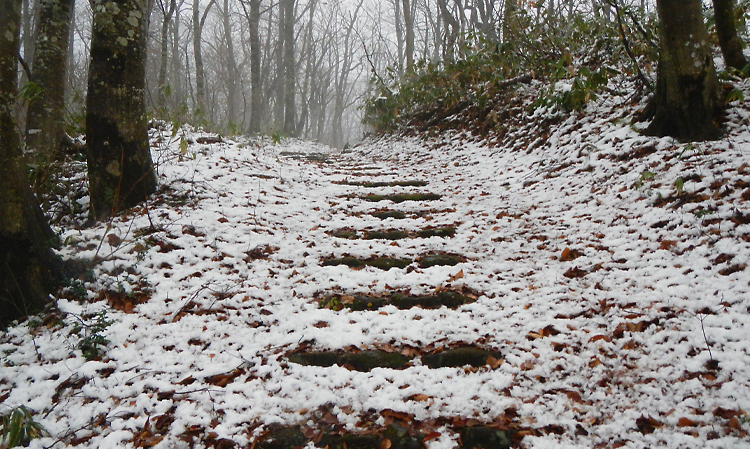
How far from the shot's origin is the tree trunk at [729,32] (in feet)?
16.3

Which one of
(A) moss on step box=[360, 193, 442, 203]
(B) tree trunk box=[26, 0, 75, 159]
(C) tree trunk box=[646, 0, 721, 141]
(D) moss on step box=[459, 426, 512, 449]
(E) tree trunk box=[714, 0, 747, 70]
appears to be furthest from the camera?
(A) moss on step box=[360, 193, 442, 203]

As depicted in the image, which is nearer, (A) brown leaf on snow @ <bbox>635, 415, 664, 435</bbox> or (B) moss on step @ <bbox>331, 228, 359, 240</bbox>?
(A) brown leaf on snow @ <bbox>635, 415, 664, 435</bbox>

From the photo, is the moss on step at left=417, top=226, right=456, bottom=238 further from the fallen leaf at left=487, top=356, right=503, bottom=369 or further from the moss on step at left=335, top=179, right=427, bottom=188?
the fallen leaf at left=487, top=356, right=503, bottom=369

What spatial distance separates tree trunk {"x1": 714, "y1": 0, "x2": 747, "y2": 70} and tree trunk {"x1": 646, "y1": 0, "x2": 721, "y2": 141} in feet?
3.19

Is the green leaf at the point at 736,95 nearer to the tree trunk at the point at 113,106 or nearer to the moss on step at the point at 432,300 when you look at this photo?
the moss on step at the point at 432,300

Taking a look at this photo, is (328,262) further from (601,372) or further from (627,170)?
(627,170)

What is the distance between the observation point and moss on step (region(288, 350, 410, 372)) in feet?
9.07

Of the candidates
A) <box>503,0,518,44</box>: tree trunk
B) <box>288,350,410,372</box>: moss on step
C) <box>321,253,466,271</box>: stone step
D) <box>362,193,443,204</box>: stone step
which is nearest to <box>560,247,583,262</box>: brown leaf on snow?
<box>321,253,466,271</box>: stone step

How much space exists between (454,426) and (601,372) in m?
1.01

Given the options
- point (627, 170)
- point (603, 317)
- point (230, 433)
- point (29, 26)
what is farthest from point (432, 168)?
point (29, 26)

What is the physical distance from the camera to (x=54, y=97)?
5285 millimetres

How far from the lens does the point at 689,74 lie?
4.42 m

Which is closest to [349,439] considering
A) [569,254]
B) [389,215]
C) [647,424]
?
[647,424]

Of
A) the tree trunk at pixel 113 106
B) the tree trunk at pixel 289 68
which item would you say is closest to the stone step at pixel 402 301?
the tree trunk at pixel 113 106
